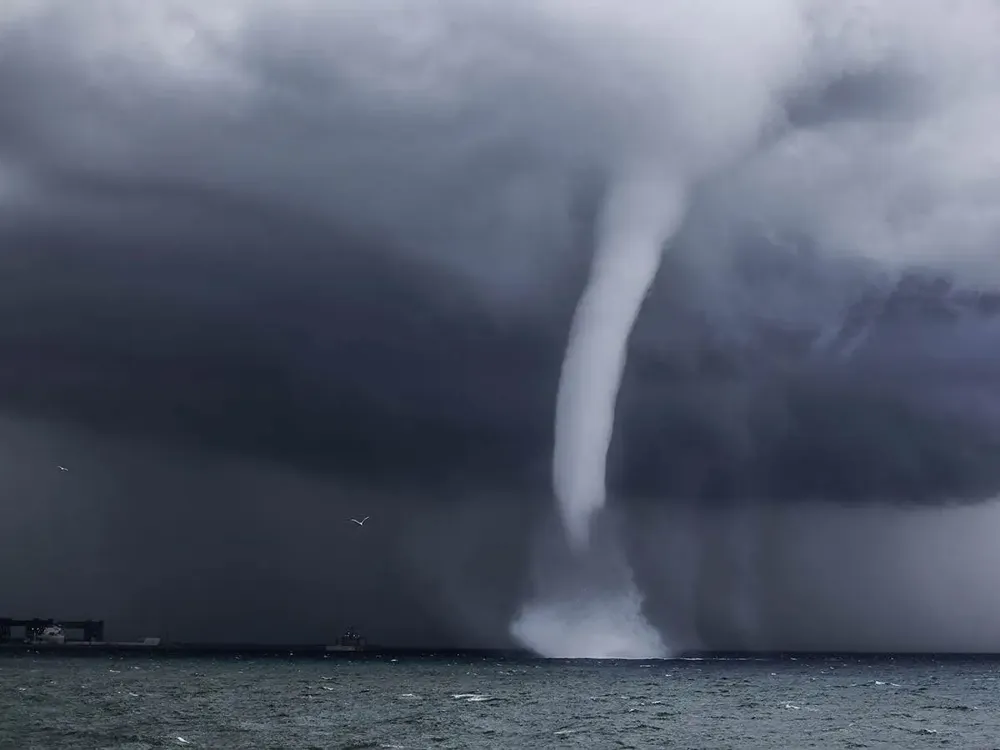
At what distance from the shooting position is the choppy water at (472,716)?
103m

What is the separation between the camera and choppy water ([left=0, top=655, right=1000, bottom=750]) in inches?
4065

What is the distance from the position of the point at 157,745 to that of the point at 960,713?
95955 millimetres

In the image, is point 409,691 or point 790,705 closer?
point 790,705

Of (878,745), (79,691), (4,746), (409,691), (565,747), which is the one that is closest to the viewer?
(4,746)

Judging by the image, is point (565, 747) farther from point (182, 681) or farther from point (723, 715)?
point (182, 681)

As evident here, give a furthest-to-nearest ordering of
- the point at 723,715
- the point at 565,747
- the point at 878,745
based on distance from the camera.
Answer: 1. the point at 723,715
2. the point at 878,745
3. the point at 565,747

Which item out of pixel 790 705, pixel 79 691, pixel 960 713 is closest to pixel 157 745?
pixel 79 691

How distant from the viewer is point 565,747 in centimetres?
10012

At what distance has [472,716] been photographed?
5039 inches

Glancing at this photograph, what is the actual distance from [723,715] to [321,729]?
47.3 m

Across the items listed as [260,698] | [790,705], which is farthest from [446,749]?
[790,705]

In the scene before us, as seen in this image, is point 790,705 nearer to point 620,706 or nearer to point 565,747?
point 620,706

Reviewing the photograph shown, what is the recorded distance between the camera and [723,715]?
13600cm

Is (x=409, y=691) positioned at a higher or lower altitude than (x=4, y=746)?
higher
